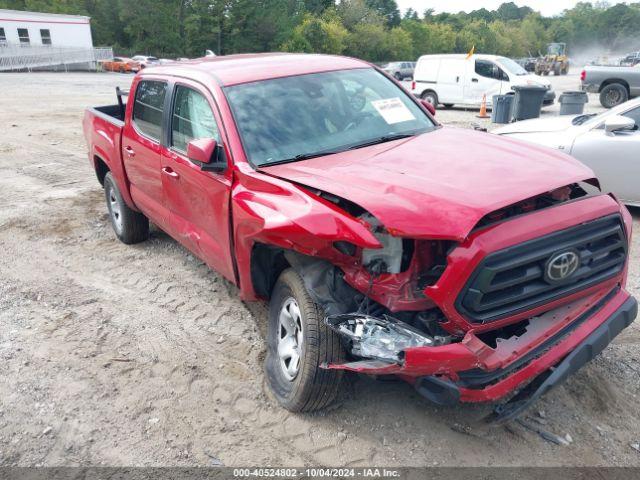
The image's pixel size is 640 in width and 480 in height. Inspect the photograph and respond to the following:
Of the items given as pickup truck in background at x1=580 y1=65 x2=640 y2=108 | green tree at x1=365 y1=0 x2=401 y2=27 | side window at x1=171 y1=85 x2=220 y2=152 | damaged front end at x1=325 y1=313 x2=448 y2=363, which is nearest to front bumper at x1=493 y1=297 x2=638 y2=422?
damaged front end at x1=325 y1=313 x2=448 y2=363

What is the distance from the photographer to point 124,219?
5.78 meters

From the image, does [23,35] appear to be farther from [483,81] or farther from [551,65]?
[551,65]

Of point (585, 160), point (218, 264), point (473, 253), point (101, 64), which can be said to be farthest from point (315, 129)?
point (101, 64)

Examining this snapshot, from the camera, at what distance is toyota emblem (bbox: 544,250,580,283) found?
102 inches

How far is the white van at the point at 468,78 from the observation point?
1667 centimetres

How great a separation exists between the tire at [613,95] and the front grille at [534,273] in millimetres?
15640

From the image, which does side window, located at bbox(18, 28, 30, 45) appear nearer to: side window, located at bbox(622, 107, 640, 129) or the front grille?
side window, located at bbox(622, 107, 640, 129)

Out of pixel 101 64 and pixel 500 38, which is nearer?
pixel 101 64

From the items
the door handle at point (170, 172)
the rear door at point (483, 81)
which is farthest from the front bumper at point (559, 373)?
the rear door at point (483, 81)

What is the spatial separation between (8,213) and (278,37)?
53.4 metres

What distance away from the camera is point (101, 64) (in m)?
44.2

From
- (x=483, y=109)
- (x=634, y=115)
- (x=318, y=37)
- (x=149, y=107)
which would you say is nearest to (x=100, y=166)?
(x=149, y=107)

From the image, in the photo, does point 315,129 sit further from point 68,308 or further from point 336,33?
point 336,33

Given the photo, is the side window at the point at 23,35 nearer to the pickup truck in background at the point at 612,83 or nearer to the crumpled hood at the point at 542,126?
the pickup truck in background at the point at 612,83
